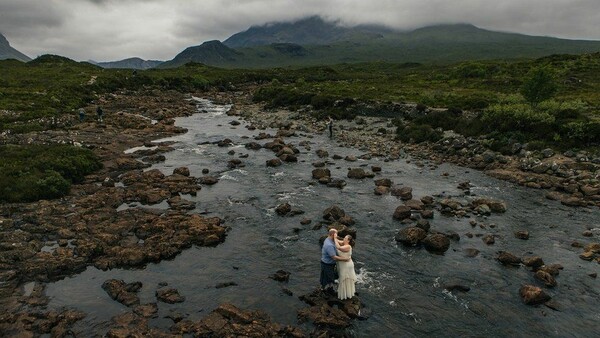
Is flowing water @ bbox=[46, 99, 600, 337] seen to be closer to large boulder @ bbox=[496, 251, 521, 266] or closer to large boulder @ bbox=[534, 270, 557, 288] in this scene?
large boulder @ bbox=[534, 270, 557, 288]

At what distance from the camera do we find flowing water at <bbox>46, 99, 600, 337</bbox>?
60.2ft

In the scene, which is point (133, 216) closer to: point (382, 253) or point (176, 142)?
point (382, 253)

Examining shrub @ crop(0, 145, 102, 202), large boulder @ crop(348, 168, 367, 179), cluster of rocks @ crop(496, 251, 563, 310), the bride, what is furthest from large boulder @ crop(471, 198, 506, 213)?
shrub @ crop(0, 145, 102, 202)

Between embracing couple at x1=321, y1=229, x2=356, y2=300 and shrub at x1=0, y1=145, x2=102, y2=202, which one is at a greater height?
shrub at x1=0, y1=145, x2=102, y2=202

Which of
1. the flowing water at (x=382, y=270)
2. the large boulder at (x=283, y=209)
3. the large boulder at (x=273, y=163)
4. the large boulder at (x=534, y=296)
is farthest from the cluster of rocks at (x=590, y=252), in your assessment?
the large boulder at (x=273, y=163)

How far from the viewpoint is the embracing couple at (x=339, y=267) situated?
62.8ft

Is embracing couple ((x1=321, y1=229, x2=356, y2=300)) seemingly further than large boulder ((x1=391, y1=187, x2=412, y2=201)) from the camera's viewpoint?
No

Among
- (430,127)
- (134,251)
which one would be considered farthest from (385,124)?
(134,251)

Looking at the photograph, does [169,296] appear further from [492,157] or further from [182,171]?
[492,157]

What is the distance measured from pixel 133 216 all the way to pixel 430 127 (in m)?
40.9

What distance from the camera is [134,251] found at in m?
24.0

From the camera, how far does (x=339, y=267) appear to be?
1933cm

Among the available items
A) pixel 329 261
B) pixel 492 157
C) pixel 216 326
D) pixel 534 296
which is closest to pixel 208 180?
pixel 329 261

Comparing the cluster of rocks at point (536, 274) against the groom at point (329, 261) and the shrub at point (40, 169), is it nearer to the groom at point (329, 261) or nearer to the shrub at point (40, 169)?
the groom at point (329, 261)
